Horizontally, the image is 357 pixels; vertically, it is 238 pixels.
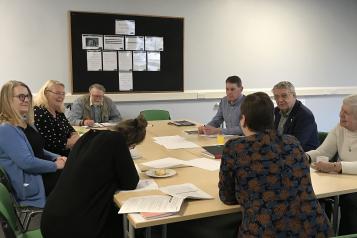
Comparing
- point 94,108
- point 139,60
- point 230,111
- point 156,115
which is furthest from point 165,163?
point 139,60

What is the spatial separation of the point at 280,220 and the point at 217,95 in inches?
166

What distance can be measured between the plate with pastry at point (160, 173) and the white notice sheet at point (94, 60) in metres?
3.02

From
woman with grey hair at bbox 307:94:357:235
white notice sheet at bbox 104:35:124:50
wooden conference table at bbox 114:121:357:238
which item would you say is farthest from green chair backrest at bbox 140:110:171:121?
woman with grey hair at bbox 307:94:357:235

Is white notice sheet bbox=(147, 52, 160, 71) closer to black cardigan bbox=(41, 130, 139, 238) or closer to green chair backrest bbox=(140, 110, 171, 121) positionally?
green chair backrest bbox=(140, 110, 171, 121)

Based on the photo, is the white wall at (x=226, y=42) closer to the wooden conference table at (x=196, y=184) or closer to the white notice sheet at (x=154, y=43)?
the white notice sheet at (x=154, y=43)

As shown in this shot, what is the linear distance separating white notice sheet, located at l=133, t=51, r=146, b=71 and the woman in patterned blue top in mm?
3730

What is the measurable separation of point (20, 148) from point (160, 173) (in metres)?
0.94

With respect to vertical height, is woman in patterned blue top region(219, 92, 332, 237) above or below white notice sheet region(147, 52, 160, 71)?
below

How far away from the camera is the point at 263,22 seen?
235 inches

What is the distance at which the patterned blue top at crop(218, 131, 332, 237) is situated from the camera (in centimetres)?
164

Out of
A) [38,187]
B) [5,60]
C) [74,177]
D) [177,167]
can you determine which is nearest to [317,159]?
[177,167]

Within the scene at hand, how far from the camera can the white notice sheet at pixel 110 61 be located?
202 inches

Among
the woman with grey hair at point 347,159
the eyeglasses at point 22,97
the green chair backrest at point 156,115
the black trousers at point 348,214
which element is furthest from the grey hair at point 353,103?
the green chair backrest at point 156,115

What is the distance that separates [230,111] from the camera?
4.24m
